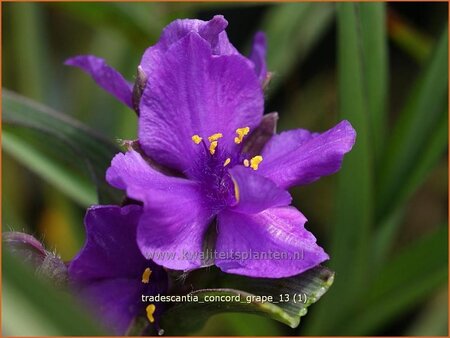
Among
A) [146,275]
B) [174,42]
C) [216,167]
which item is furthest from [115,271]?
[174,42]

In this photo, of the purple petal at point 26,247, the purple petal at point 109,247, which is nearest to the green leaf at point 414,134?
the purple petal at point 109,247

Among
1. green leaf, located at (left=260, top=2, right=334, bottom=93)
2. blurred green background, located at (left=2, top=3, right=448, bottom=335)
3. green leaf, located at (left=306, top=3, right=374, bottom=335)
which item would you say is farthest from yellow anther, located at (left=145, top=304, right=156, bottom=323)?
green leaf, located at (left=260, top=2, right=334, bottom=93)

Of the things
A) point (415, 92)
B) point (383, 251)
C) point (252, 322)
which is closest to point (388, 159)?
point (415, 92)

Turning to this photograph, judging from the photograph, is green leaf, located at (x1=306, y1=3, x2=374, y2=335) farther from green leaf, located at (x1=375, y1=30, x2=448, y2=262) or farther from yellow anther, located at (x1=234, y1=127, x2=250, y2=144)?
yellow anther, located at (x1=234, y1=127, x2=250, y2=144)

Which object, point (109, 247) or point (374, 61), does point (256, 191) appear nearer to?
point (109, 247)

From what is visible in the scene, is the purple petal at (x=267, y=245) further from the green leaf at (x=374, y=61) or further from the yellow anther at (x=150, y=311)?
the green leaf at (x=374, y=61)
